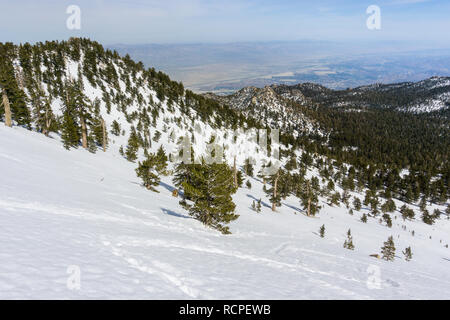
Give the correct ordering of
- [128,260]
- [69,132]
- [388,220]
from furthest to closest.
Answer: [388,220]
[69,132]
[128,260]

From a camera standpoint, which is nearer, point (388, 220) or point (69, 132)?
point (69, 132)

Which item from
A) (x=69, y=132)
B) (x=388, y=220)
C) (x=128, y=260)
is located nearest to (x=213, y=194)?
(x=128, y=260)

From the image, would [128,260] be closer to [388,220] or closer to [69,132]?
[69,132]

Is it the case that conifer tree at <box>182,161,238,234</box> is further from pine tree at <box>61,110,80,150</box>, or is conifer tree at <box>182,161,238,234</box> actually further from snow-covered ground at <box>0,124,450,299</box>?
pine tree at <box>61,110,80,150</box>

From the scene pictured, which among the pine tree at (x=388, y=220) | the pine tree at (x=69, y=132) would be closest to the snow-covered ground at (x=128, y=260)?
the pine tree at (x=69, y=132)

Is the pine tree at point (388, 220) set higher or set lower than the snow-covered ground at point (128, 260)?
lower

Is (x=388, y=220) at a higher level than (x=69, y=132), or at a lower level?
lower

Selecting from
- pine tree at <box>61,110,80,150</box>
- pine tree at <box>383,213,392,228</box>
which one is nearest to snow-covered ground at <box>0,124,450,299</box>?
pine tree at <box>61,110,80,150</box>

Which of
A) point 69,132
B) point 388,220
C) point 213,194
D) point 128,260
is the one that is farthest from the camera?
point 388,220

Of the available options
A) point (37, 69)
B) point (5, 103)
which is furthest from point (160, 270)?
point (37, 69)

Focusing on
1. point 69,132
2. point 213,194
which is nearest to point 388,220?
point 213,194

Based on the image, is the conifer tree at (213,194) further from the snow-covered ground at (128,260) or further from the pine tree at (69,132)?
the pine tree at (69,132)

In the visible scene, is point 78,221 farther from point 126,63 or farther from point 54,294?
point 126,63

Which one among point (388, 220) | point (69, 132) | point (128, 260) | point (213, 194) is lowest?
point (388, 220)
